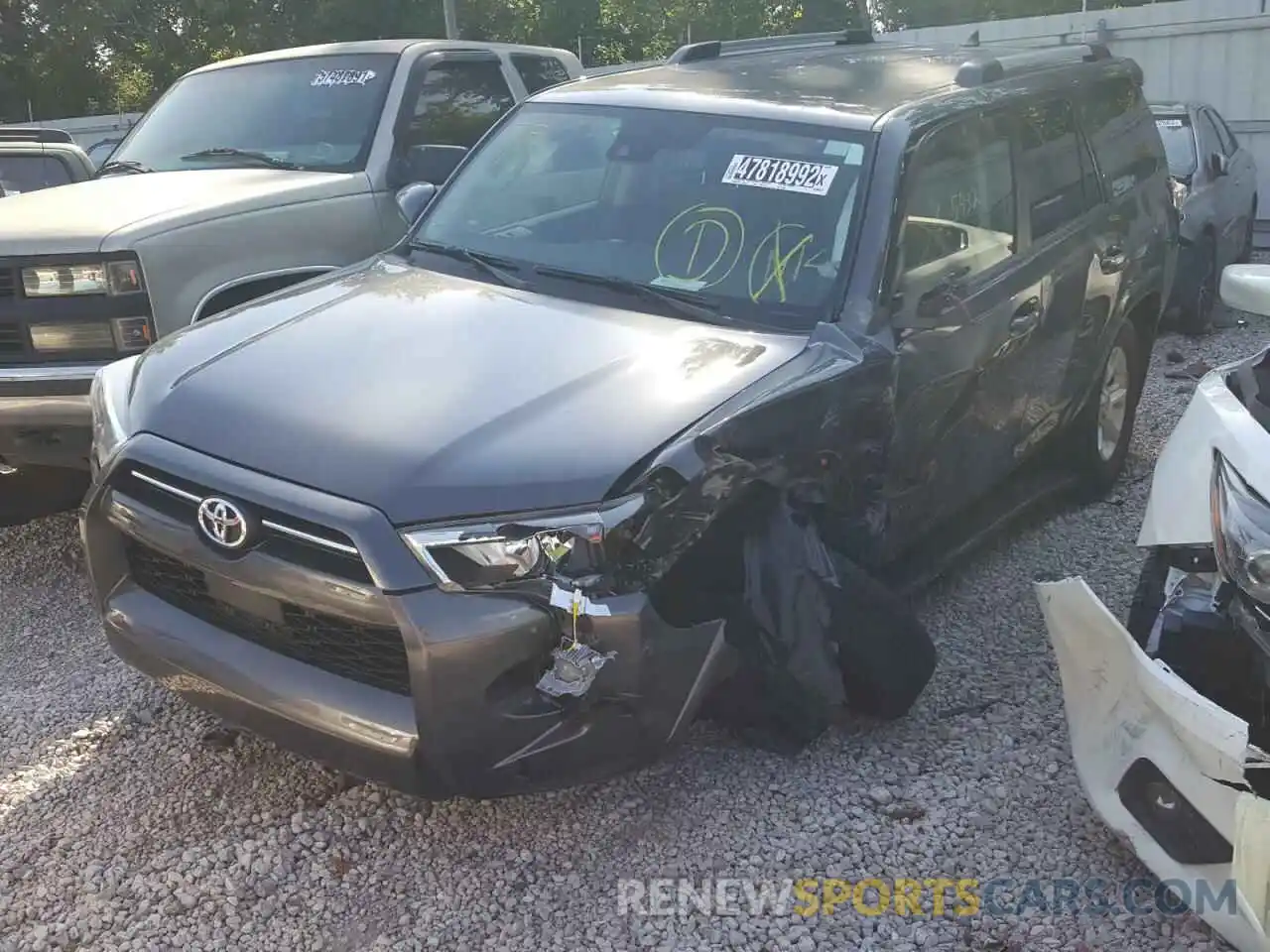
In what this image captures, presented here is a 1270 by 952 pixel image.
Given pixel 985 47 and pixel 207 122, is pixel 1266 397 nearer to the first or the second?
pixel 985 47

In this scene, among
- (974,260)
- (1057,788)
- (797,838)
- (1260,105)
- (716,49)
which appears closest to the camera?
(797,838)

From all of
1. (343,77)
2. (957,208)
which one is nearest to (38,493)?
(343,77)

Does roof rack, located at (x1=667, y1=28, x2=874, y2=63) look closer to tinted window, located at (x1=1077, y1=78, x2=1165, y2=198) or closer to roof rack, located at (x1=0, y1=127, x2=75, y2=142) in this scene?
tinted window, located at (x1=1077, y1=78, x2=1165, y2=198)

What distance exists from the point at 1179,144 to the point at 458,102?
19.2 feet

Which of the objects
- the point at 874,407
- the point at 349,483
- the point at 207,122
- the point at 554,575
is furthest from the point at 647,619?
the point at 207,122

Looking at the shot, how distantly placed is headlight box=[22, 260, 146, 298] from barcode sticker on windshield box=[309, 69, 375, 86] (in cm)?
191

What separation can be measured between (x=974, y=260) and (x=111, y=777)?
10.3 ft

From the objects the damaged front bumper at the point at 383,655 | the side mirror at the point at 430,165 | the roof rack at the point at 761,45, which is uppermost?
the roof rack at the point at 761,45

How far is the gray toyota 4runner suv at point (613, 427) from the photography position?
278 cm

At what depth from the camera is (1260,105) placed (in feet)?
42.8

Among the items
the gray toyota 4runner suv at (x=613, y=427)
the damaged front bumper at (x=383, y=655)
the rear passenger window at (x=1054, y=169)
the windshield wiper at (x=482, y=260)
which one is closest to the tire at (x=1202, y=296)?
the rear passenger window at (x=1054, y=169)

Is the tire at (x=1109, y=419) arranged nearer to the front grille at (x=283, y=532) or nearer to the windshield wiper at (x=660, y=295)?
the windshield wiper at (x=660, y=295)

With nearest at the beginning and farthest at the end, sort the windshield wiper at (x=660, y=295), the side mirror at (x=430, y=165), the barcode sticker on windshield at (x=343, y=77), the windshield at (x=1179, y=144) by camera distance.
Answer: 1. the windshield wiper at (x=660, y=295)
2. the side mirror at (x=430, y=165)
3. the barcode sticker on windshield at (x=343, y=77)
4. the windshield at (x=1179, y=144)

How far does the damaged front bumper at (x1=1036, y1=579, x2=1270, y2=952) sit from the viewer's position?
2479mm
